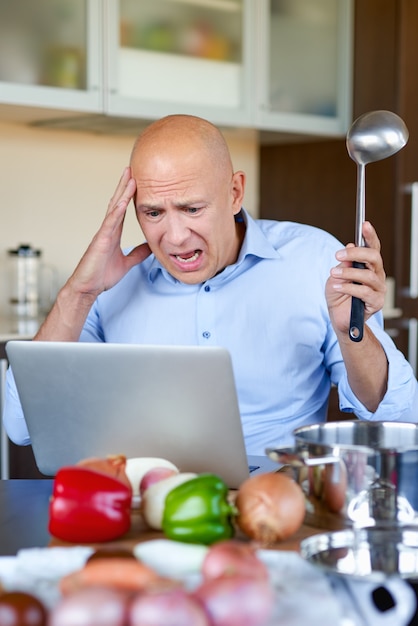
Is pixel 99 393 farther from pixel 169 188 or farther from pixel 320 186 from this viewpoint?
pixel 320 186

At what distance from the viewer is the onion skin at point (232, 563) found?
805mm

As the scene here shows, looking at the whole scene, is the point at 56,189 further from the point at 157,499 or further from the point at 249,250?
the point at 157,499

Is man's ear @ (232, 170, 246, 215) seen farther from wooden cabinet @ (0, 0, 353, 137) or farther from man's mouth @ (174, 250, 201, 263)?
wooden cabinet @ (0, 0, 353, 137)

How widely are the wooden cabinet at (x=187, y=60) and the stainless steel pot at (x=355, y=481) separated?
203cm

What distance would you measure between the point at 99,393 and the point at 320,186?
2.61m

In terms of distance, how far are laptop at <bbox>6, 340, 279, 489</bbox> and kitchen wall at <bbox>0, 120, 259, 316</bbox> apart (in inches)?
77.6

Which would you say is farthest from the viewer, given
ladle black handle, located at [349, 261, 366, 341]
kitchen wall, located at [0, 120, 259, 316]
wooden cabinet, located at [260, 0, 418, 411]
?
wooden cabinet, located at [260, 0, 418, 411]

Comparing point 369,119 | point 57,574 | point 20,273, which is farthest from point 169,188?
point 20,273

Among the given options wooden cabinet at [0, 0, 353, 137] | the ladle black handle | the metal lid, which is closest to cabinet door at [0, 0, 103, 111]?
wooden cabinet at [0, 0, 353, 137]

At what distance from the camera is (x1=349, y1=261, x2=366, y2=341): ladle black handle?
57.2 inches

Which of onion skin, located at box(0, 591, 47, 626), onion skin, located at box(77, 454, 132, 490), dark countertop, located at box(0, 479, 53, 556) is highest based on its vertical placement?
onion skin, located at box(77, 454, 132, 490)

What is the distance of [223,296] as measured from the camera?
6.12ft

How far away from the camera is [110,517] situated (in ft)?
3.41

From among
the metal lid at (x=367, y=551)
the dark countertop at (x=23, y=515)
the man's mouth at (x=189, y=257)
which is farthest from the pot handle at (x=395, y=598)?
the man's mouth at (x=189, y=257)
